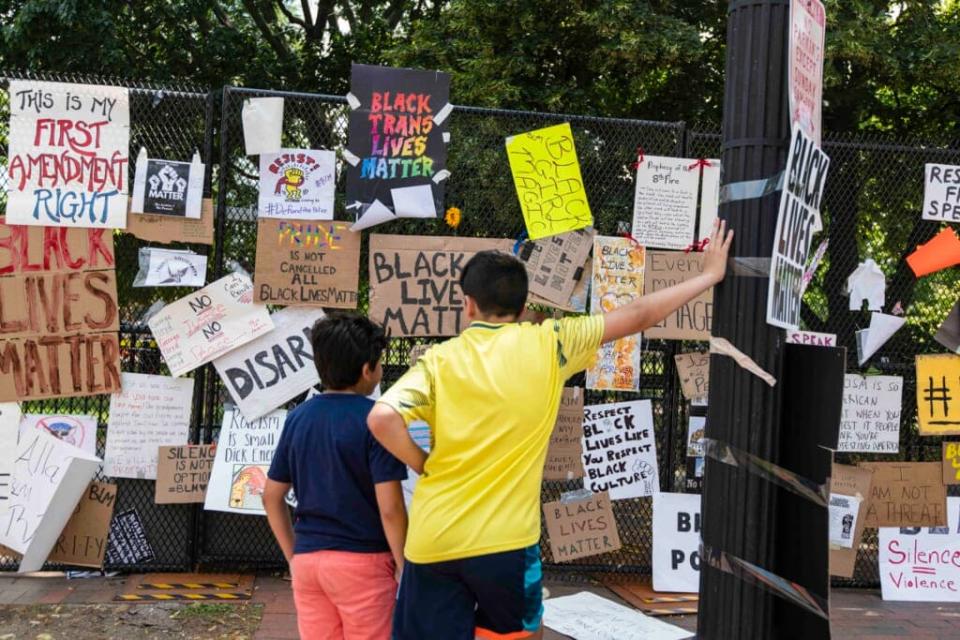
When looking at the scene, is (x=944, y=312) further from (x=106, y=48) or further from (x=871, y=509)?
(x=106, y=48)

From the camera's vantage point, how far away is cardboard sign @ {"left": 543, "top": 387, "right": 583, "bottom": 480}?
19.3 ft

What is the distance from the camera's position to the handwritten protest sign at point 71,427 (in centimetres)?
556

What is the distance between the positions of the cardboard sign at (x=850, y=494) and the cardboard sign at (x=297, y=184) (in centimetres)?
365

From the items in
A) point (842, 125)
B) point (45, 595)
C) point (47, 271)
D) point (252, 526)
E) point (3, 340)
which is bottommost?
point (45, 595)

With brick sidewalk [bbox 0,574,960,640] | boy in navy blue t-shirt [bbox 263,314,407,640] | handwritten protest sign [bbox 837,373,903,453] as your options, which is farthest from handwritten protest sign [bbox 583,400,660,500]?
boy in navy blue t-shirt [bbox 263,314,407,640]

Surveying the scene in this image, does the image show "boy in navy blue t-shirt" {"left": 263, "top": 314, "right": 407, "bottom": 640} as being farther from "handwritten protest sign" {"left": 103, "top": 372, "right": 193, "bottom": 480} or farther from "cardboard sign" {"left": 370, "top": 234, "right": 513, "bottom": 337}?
"handwritten protest sign" {"left": 103, "top": 372, "right": 193, "bottom": 480}

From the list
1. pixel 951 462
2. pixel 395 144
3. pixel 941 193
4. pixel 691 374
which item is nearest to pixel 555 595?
pixel 691 374

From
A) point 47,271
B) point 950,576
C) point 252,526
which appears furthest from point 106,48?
point 950,576

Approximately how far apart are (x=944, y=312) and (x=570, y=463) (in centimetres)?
282

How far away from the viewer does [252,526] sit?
19.1 feet

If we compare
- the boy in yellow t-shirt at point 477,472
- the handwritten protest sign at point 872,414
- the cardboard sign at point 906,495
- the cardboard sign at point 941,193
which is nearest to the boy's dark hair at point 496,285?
the boy in yellow t-shirt at point 477,472

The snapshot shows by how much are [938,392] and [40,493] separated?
221 inches

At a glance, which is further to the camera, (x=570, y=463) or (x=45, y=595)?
(x=570, y=463)

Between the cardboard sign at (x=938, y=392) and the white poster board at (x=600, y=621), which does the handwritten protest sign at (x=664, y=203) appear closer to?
the cardboard sign at (x=938, y=392)
